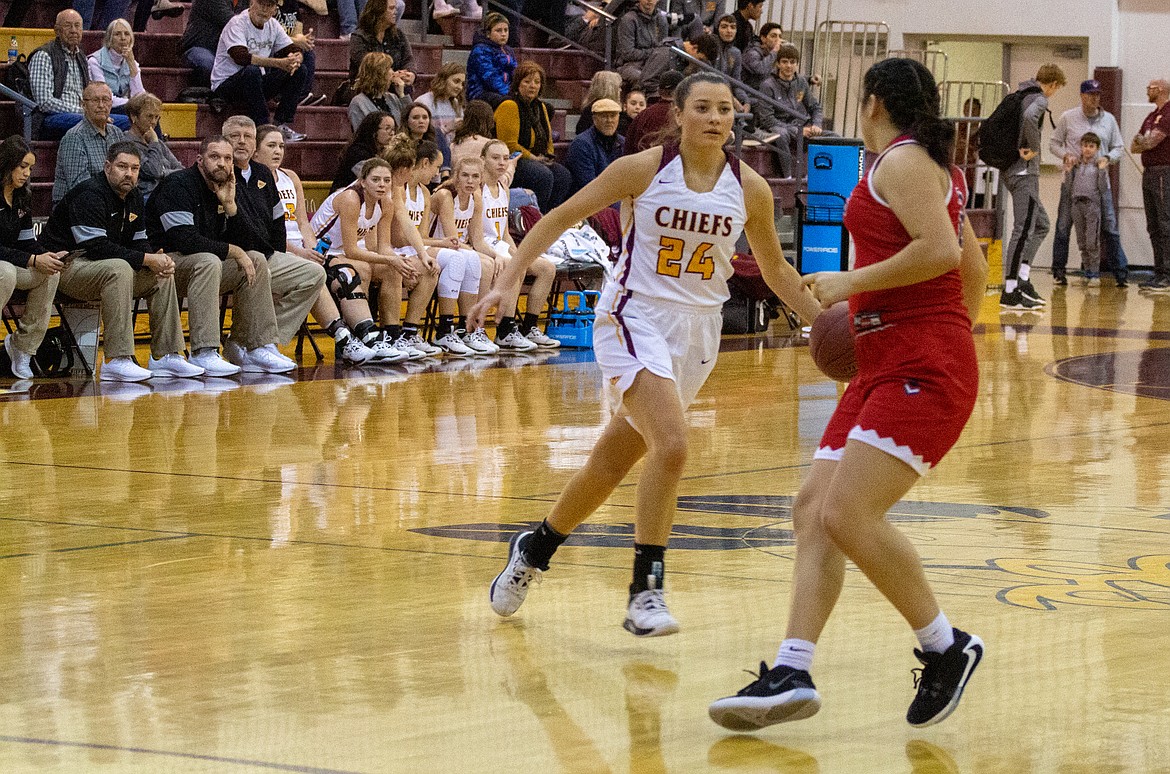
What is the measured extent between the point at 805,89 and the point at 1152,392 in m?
7.91

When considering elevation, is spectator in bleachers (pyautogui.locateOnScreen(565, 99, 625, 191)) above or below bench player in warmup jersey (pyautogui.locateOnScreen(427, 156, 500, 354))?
above

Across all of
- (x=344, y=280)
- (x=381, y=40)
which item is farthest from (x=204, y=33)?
(x=344, y=280)

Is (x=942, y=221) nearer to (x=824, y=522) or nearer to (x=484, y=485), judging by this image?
(x=824, y=522)

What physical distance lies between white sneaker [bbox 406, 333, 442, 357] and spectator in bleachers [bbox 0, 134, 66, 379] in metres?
2.45

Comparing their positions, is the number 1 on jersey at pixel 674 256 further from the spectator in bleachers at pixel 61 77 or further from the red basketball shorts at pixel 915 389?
the spectator in bleachers at pixel 61 77

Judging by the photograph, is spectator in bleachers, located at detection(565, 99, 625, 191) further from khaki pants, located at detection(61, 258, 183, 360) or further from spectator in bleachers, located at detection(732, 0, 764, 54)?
khaki pants, located at detection(61, 258, 183, 360)

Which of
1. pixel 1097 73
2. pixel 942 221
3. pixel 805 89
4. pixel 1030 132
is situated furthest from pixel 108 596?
pixel 1097 73

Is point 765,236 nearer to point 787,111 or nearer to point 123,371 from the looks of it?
point 123,371

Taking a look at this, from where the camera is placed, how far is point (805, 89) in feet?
57.2

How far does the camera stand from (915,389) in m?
3.70

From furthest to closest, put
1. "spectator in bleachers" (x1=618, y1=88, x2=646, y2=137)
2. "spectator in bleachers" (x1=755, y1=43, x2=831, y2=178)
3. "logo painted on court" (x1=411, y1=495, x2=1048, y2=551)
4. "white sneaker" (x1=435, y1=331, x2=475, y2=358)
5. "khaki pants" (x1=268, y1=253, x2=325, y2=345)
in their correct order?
"spectator in bleachers" (x1=755, y1=43, x2=831, y2=178), "spectator in bleachers" (x1=618, y1=88, x2=646, y2=137), "white sneaker" (x1=435, y1=331, x2=475, y2=358), "khaki pants" (x1=268, y1=253, x2=325, y2=345), "logo painted on court" (x1=411, y1=495, x2=1048, y2=551)

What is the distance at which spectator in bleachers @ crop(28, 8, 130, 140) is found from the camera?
12.1 metres

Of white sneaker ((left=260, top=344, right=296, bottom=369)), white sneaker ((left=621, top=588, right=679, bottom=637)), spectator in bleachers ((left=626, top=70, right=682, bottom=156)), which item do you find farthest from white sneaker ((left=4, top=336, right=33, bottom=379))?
white sneaker ((left=621, top=588, right=679, bottom=637))

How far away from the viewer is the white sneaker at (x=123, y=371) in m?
10.2
